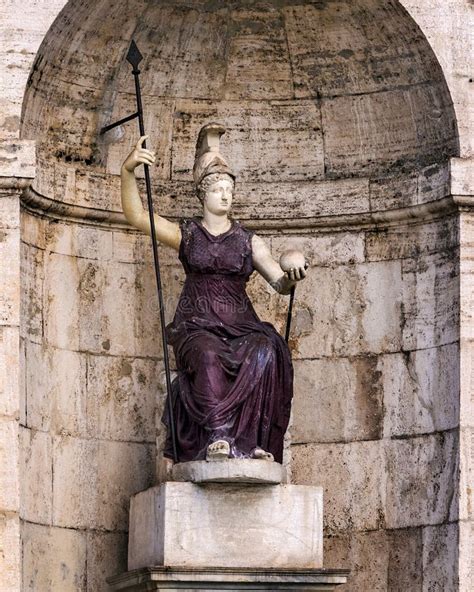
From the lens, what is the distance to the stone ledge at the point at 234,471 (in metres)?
15.2

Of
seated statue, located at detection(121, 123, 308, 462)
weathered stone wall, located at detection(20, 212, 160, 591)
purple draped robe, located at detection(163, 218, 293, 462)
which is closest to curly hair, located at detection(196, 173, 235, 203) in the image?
seated statue, located at detection(121, 123, 308, 462)

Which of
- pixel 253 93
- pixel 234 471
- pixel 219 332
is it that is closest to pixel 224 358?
pixel 219 332

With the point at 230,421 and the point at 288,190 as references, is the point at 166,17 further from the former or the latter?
the point at 230,421

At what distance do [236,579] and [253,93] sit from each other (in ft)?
12.0

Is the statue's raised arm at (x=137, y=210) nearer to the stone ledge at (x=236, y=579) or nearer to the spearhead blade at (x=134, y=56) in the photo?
the spearhead blade at (x=134, y=56)

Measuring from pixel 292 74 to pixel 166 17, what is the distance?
0.97 m

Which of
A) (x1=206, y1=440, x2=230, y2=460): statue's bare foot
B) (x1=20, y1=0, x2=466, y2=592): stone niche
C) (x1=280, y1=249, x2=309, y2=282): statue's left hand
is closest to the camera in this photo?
(x1=206, y1=440, x2=230, y2=460): statue's bare foot

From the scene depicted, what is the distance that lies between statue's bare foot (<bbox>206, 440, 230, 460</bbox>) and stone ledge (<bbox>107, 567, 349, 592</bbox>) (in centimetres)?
67

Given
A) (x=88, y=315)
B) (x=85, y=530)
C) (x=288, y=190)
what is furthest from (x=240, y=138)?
(x=85, y=530)

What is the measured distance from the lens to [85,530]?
646 inches

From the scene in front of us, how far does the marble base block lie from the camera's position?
15.3m

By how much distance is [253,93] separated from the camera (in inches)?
679

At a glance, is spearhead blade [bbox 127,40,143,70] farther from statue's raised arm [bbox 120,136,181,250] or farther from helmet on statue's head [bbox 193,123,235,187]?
helmet on statue's head [bbox 193,123,235,187]

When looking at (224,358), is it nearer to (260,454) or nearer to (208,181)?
(260,454)
